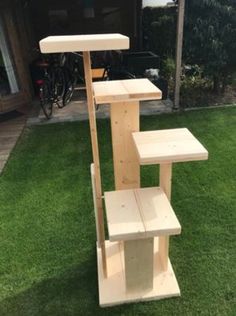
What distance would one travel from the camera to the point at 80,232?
226 centimetres

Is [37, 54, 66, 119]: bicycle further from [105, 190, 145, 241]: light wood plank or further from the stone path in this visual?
[105, 190, 145, 241]: light wood plank

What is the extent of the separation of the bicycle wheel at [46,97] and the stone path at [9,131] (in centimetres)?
38

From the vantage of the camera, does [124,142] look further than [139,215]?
Yes

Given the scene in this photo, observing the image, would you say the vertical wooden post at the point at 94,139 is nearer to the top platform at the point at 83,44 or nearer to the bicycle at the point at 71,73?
the top platform at the point at 83,44

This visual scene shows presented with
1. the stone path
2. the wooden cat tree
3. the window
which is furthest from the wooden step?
the window

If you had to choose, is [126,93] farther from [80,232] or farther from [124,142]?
[80,232]

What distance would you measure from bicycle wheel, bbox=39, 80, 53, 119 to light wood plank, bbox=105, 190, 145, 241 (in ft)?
9.78

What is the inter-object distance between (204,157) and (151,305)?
3.17ft

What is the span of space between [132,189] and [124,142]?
11.6 inches

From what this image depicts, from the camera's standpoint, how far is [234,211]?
2381 mm

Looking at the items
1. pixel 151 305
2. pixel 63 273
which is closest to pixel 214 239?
pixel 151 305

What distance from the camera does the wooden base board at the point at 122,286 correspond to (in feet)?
5.77

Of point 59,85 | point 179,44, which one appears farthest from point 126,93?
point 59,85

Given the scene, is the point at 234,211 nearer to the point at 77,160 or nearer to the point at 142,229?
the point at 142,229
